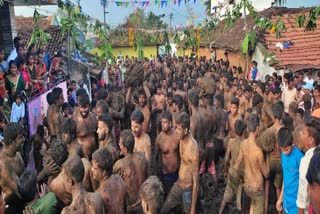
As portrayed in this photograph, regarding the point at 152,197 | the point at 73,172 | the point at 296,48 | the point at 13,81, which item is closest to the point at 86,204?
the point at 73,172

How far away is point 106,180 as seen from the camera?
4.16 m

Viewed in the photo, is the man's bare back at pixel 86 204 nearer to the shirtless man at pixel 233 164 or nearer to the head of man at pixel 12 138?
the head of man at pixel 12 138

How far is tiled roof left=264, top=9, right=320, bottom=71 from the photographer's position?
49.3 ft

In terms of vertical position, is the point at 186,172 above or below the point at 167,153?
below

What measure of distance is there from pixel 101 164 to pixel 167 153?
87.2 inches

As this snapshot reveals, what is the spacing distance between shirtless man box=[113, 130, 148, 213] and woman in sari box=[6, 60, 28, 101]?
4.45 meters

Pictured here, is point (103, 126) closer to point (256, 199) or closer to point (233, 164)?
point (233, 164)

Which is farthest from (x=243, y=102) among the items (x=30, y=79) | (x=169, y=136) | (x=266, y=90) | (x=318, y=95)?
(x=30, y=79)

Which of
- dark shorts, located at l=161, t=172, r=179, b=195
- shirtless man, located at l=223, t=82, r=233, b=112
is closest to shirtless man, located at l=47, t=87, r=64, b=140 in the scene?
dark shorts, located at l=161, t=172, r=179, b=195

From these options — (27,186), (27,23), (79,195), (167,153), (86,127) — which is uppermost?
(27,23)

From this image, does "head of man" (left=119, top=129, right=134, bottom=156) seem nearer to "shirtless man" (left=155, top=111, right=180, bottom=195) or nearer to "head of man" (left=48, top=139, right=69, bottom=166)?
"head of man" (left=48, top=139, right=69, bottom=166)

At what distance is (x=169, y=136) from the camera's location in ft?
20.3

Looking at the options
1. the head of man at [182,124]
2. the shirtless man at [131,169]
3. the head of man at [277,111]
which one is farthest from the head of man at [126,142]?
the head of man at [277,111]

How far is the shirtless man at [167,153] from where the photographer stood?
6152mm
